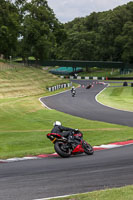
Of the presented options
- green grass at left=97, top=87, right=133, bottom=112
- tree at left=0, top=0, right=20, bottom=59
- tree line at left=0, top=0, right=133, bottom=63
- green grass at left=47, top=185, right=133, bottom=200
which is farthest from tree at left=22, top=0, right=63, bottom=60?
green grass at left=47, top=185, right=133, bottom=200

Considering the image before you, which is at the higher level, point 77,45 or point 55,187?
point 77,45

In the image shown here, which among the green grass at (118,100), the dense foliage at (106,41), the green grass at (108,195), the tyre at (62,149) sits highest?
the dense foliage at (106,41)

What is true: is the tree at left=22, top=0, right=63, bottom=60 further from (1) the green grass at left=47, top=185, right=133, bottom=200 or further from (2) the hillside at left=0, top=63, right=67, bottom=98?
(1) the green grass at left=47, top=185, right=133, bottom=200

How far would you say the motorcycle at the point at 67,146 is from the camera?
43.3 feet

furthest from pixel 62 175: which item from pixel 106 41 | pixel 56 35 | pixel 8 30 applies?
pixel 106 41

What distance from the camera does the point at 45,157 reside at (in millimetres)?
13641

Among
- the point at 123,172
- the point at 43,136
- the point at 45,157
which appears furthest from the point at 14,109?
the point at 123,172

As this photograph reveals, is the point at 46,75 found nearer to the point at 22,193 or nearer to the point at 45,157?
the point at 45,157

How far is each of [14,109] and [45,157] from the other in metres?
21.7

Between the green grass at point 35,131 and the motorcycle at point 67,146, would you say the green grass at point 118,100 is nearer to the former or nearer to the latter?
the green grass at point 35,131

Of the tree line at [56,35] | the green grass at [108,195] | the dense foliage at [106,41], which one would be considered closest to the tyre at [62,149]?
the green grass at [108,195]

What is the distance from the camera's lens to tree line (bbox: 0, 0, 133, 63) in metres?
87.1

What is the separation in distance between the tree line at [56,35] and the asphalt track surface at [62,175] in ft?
239

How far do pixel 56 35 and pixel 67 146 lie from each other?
90.2 meters
